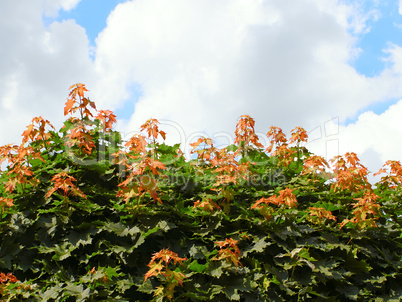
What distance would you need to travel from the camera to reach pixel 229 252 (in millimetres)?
4418

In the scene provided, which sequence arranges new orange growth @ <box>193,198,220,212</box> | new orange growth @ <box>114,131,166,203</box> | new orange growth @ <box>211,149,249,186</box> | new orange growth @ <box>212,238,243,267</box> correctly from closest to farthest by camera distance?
new orange growth @ <box>212,238,243,267</box> → new orange growth @ <box>114,131,166,203</box> → new orange growth @ <box>193,198,220,212</box> → new orange growth @ <box>211,149,249,186</box>

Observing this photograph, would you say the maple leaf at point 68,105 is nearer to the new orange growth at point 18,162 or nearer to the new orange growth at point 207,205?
the new orange growth at point 18,162

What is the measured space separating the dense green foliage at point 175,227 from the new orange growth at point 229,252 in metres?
0.01

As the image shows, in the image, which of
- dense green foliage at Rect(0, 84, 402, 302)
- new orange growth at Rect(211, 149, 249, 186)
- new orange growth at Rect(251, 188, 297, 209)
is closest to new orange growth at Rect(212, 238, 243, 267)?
dense green foliage at Rect(0, 84, 402, 302)

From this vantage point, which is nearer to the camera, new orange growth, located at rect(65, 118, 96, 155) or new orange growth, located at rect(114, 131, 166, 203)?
new orange growth, located at rect(114, 131, 166, 203)

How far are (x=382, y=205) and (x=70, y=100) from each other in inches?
179

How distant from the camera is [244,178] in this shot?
5.22 meters

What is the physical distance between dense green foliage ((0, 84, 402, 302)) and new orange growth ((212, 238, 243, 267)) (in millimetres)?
15

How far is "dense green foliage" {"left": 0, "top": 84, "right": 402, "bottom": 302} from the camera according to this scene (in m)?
4.45

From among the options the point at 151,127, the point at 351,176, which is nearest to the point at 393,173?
the point at 351,176

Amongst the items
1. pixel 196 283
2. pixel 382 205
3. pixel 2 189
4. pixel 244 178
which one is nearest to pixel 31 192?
pixel 2 189

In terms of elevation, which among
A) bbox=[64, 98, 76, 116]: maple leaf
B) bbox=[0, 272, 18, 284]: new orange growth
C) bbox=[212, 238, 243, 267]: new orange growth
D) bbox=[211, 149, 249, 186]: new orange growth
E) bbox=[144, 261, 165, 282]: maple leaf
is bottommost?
bbox=[0, 272, 18, 284]: new orange growth

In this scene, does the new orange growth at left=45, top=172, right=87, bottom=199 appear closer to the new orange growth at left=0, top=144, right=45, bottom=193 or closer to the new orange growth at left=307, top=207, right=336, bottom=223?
the new orange growth at left=0, top=144, right=45, bottom=193

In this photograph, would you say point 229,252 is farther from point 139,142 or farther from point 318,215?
point 139,142
